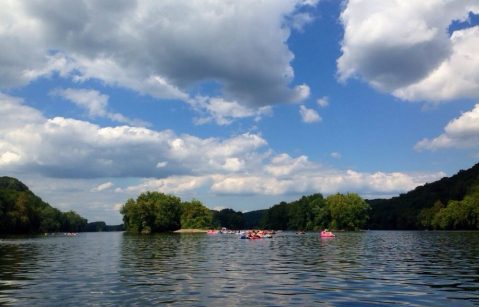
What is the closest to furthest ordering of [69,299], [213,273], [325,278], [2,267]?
[69,299] → [325,278] → [213,273] → [2,267]

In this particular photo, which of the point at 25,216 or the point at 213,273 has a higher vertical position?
the point at 25,216

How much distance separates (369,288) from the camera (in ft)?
93.3

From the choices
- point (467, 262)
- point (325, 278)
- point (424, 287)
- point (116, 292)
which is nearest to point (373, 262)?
point (467, 262)

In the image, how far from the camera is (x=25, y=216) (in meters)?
190

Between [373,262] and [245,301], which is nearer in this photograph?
[245,301]

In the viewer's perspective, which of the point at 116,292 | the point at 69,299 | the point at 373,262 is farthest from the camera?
the point at 373,262

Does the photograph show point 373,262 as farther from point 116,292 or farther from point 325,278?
point 116,292

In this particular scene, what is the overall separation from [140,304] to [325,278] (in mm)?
14692

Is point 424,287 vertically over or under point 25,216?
under

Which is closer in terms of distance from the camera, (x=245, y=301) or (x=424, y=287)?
(x=245, y=301)

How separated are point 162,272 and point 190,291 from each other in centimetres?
1110

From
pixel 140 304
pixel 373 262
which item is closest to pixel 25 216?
pixel 373 262

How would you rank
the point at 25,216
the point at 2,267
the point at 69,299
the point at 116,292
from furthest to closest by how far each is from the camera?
the point at 25,216
the point at 2,267
the point at 116,292
the point at 69,299

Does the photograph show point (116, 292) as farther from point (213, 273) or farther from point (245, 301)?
point (213, 273)
